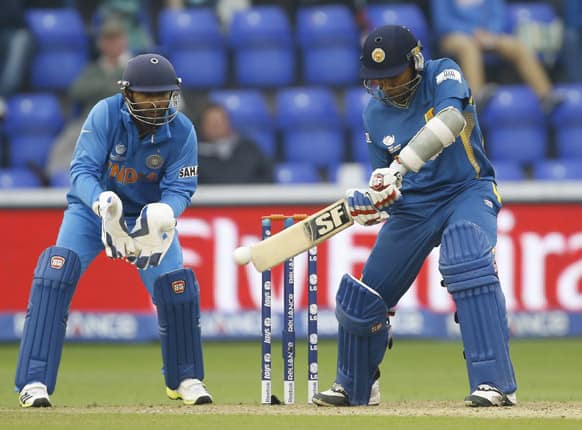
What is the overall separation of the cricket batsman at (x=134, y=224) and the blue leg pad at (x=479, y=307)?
1.41 metres

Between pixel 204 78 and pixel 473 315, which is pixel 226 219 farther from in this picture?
pixel 473 315

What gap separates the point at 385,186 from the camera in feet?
21.8

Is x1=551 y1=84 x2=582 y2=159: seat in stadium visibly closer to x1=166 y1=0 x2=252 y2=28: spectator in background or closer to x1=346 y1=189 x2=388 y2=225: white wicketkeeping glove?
x1=166 y1=0 x2=252 y2=28: spectator in background

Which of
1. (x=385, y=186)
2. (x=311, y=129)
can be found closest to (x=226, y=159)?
→ (x=311, y=129)

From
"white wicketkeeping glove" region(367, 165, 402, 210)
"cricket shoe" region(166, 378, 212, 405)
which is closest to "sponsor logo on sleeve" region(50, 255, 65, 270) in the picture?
"cricket shoe" region(166, 378, 212, 405)

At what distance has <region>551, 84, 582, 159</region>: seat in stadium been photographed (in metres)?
13.1

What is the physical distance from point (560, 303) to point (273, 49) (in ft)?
12.9

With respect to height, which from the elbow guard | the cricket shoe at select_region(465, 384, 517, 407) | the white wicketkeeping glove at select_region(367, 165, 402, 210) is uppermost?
the elbow guard

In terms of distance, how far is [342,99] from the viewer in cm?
1373

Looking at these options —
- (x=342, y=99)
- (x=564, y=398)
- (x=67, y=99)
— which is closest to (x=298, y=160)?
(x=342, y=99)

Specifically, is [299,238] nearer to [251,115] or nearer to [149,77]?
[149,77]

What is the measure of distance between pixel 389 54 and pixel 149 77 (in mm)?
1202

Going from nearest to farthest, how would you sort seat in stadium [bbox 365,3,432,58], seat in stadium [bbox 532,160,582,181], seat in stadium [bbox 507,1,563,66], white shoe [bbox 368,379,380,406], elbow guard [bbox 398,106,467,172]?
elbow guard [bbox 398,106,467,172], white shoe [bbox 368,379,380,406], seat in stadium [bbox 532,160,582,181], seat in stadium [bbox 365,3,432,58], seat in stadium [bbox 507,1,563,66]

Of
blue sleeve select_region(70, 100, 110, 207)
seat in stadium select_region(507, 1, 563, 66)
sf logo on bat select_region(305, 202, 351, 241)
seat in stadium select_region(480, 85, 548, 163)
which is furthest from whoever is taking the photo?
seat in stadium select_region(507, 1, 563, 66)
